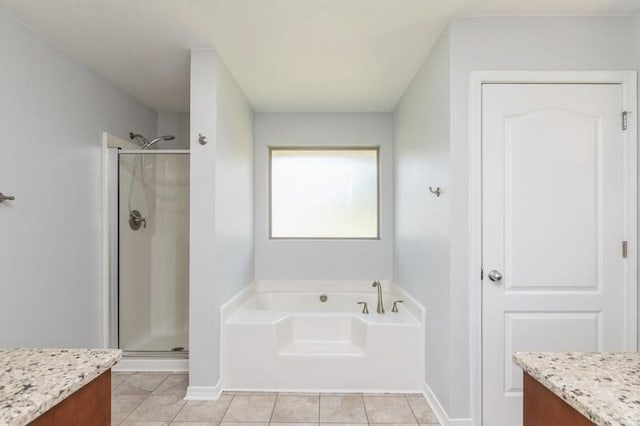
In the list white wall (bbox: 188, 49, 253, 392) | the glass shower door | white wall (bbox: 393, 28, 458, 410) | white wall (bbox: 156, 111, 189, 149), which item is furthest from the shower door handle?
white wall (bbox: 393, 28, 458, 410)

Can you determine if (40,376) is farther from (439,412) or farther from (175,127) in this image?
(175,127)

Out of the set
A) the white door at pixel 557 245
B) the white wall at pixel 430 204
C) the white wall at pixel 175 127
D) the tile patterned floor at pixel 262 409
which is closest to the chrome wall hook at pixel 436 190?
the white wall at pixel 430 204

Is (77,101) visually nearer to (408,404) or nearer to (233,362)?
(233,362)

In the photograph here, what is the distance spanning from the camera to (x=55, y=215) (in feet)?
8.20

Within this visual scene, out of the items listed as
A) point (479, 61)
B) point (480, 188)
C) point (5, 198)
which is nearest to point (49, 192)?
point (5, 198)

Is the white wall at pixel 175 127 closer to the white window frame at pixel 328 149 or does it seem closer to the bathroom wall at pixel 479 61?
the white window frame at pixel 328 149

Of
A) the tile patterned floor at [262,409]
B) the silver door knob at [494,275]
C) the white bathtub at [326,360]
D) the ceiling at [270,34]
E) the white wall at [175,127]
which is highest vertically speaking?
the ceiling at [270,34]

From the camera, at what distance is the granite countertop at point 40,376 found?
814 millimetres

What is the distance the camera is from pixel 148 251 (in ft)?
10.8

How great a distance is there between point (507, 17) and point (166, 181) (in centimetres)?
281

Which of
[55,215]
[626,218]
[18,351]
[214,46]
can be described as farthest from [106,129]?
[626,218]

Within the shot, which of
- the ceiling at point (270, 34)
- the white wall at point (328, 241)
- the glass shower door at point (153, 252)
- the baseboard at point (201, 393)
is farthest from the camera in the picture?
the white wall at point (328, 241)

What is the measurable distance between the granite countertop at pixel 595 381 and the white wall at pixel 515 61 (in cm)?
99

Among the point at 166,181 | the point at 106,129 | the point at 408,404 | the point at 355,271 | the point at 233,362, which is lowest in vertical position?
the point at 408,404
